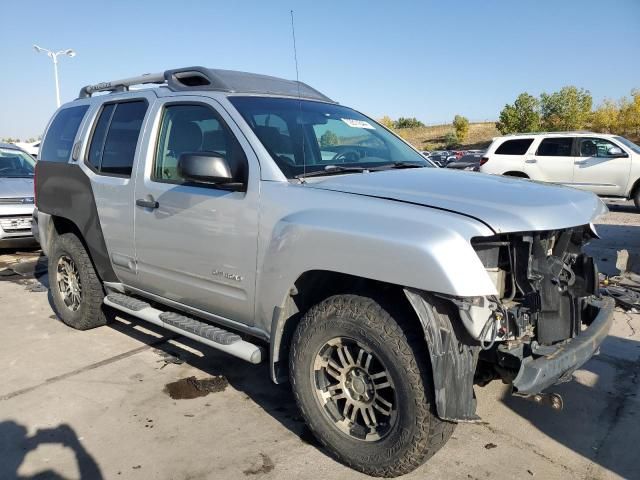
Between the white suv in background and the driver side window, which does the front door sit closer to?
the driver side window

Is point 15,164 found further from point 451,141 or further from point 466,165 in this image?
point 451,141

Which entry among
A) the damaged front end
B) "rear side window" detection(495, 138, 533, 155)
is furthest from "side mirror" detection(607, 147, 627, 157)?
the damaged front end

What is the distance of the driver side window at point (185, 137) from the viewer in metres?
3.46

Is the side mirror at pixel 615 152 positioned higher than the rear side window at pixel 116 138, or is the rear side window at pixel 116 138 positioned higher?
the rear side window at pixel 116 138

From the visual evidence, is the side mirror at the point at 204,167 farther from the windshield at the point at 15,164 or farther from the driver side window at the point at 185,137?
the windshield at the point at 15,164

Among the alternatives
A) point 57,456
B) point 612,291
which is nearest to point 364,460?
point 57,456

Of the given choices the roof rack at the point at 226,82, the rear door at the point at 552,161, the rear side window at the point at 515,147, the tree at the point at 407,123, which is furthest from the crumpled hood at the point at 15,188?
the tree at the point at 407,123

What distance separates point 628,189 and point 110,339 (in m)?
12.6

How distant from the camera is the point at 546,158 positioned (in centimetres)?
1351

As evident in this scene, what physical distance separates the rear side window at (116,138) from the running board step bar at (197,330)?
104 centimetres

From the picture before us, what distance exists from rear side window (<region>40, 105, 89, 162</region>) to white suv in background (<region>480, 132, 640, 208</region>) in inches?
443

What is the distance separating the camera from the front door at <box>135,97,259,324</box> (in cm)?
317

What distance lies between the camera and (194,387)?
386 cm

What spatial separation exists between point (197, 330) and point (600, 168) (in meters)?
12.6
